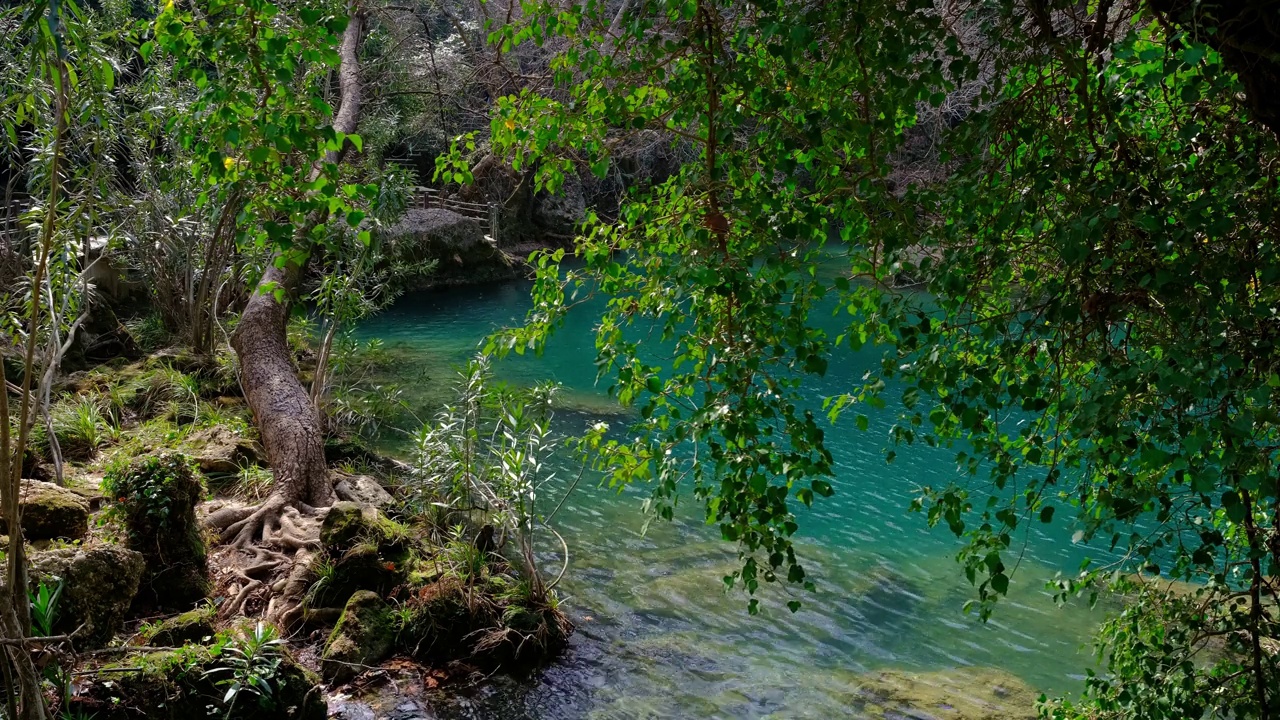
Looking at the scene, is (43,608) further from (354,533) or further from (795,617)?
(795,617)

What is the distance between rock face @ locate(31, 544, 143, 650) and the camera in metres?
4.47

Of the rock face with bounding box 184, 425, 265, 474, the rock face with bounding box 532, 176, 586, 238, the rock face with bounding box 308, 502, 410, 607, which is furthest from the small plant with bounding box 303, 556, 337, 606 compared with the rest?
the rock face with bounding box 532, 176, 586, 238

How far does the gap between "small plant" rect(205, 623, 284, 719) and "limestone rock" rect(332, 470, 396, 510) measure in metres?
2.89

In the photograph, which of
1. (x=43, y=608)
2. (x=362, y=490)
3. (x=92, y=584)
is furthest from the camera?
(x=362, y=490)

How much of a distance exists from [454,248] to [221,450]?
14.3 m

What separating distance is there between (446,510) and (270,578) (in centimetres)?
140

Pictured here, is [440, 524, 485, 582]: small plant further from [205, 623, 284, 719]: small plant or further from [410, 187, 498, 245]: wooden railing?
[410, 187, 498, 245]: wooden railing

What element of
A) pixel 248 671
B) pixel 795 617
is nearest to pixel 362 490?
pixel 248 671

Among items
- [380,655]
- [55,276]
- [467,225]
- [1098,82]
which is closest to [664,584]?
[380,655]

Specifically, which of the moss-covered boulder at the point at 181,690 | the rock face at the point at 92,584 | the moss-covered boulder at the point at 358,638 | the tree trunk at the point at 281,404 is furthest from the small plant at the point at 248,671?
the tree trunk at the point at 281,404

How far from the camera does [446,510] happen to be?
7109 mm

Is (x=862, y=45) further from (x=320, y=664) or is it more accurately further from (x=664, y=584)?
(x=664, y=584)

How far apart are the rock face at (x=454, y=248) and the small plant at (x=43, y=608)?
16.4m

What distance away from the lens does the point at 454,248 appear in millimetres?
21969
